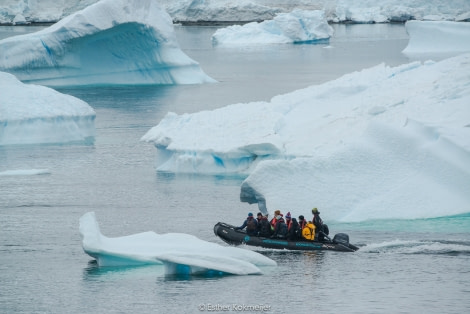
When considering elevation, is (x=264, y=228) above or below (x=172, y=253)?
above

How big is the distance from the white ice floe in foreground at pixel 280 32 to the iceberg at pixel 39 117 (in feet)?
103

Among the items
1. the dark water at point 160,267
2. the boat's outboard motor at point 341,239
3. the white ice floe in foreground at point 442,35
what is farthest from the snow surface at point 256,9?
the boat's outboard motor at point 341,239

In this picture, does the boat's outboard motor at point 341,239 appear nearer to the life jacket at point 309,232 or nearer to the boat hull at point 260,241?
the boat hull at point 260,241

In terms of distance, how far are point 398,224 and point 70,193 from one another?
6918mm

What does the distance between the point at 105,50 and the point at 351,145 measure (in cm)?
1778

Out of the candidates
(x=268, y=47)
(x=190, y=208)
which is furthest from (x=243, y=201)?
(x=268, y=47)

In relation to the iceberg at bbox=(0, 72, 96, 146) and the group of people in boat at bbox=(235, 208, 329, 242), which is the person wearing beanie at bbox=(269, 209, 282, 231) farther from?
the iceberg at bbox=(0, 72, 96, 146)

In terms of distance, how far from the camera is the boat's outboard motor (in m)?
13.8

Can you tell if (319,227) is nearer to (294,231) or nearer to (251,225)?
(294,231)

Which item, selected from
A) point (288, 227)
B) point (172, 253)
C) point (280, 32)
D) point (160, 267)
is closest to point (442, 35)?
point (280, 32)

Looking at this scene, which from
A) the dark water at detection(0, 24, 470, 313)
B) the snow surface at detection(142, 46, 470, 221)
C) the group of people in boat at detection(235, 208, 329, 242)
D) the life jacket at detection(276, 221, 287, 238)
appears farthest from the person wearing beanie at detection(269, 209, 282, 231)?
the snow surface at detection(142, 46, 470, 221)

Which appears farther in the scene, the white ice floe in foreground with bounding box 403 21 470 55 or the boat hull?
the white ice floe in foreground with bounding box 403 21 470 55

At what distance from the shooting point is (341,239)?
45.3 feet

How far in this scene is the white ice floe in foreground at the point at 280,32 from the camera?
54594 mm
